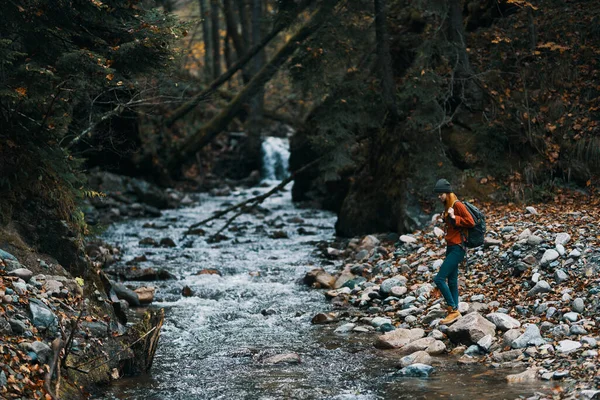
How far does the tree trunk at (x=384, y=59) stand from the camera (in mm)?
15250

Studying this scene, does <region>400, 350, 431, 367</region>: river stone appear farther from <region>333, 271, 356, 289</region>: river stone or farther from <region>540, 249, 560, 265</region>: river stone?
<region>333, 271, 356, 289</region>: river stone

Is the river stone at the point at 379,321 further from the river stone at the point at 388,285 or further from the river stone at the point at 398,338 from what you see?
the river stone at the point at 388,285

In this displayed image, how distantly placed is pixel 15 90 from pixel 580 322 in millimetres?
7590

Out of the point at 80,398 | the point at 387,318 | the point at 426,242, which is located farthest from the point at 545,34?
the point at 80,398

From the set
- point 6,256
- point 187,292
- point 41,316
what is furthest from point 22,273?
point 187,292

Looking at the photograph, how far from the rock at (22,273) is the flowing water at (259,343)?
165 cm

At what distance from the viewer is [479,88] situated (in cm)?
1584

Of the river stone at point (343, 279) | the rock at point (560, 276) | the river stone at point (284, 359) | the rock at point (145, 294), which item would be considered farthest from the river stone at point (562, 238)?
the rock at point (145, 294)

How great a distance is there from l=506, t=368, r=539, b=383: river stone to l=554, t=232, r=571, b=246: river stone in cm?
344

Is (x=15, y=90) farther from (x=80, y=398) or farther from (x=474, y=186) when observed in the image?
(x=474, y=186)

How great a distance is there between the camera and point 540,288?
29.6ft

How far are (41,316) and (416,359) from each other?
443 cm

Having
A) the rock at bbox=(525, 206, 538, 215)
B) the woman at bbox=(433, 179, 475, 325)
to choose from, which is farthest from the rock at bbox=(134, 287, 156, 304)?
the rock at bbox=(525, 206, 538, 215)

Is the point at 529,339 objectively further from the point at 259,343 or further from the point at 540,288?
the point at 259,343
